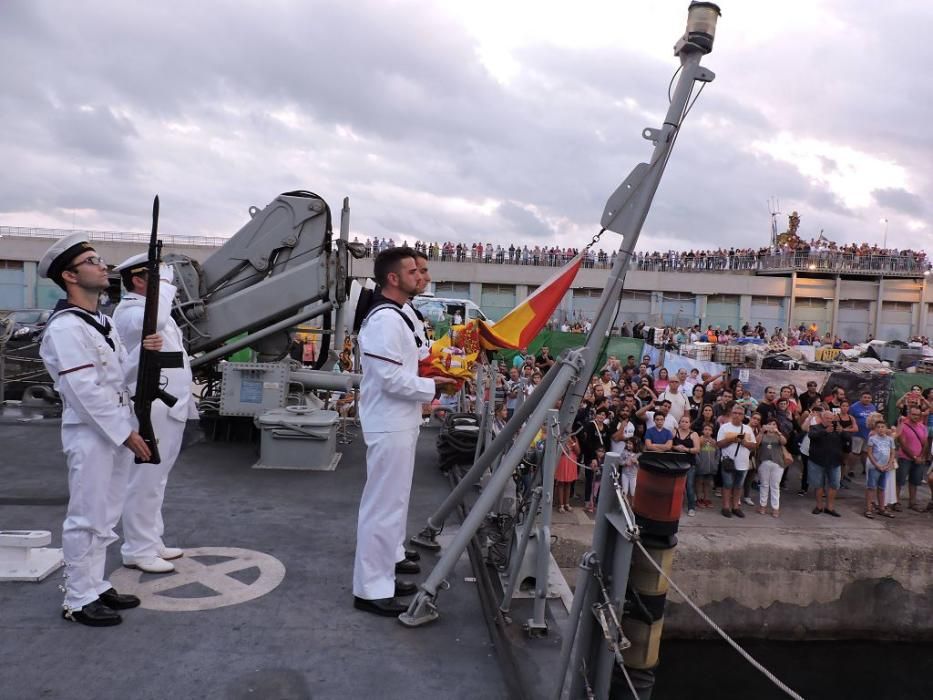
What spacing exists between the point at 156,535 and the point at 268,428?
112 inches

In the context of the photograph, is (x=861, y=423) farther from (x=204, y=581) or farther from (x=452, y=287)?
(x=452, y=287)

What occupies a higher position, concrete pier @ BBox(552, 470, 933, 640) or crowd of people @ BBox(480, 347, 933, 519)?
crowd of people @ BBox(480, 347, 933, 519)

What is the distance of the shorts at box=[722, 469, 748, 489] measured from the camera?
1025 cm

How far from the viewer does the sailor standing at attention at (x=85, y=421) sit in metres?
3.71

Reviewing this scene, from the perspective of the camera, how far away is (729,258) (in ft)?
129

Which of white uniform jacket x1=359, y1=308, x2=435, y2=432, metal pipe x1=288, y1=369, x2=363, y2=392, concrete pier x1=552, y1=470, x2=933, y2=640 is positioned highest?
white uniform jacket x1=359, y1=308, x2=435, y2=432

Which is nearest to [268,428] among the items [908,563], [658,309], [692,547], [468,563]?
[468,563]

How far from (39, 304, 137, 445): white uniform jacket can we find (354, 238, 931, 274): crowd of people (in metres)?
33.2

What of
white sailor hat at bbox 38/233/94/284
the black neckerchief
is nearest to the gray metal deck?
the black neckerchief

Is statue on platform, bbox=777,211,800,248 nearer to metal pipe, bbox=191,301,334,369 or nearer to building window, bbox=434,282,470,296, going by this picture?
building window, bbox=434,282,470,296

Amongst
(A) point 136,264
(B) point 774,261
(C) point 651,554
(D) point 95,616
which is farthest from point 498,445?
(B) point 774,261

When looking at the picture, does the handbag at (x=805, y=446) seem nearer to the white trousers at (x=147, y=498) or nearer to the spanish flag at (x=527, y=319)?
the spanish flag at (x=527, y=319)

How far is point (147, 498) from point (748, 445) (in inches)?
A: 327

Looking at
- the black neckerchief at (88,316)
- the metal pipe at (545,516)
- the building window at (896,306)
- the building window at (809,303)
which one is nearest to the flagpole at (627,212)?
the metal pipe at (545,516)
